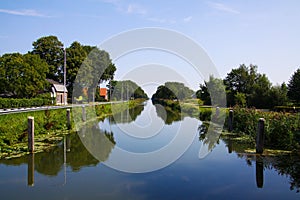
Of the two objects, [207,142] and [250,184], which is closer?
[250,184]

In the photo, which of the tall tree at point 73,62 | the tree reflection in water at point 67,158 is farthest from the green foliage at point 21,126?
the tall tree at point 73,62

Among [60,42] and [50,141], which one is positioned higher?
[60,42]

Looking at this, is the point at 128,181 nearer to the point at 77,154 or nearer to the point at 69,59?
the point at 77,154

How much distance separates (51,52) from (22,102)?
19321 millimetres

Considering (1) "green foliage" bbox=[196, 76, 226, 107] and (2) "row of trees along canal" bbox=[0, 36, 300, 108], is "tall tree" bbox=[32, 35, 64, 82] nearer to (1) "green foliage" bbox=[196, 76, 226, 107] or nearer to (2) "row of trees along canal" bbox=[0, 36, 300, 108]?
(2) "row of trees along canal" bbox=[0, 36, 300, 108]

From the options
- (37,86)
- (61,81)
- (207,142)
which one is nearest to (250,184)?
(207,142)

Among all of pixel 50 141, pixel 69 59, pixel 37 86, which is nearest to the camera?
pixel 50 141

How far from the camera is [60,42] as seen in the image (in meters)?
48.4

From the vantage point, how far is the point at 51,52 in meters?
46.8

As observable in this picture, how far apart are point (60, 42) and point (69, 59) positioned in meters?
4.89

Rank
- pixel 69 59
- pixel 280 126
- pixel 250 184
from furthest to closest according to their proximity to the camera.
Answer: pixel 69 59, pixel 280 126, pixel 250 184

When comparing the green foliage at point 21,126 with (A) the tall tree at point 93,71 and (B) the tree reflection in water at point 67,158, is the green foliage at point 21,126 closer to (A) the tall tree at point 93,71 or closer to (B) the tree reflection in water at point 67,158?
(B) the tree reflection in water at point 67,158

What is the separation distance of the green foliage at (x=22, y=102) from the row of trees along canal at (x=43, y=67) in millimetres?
1060

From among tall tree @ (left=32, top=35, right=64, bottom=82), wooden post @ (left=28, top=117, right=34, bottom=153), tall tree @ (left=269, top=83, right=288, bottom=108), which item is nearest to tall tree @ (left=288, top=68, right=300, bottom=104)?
tall tree @ (left=269, top=83, right=288, bottom=108)
